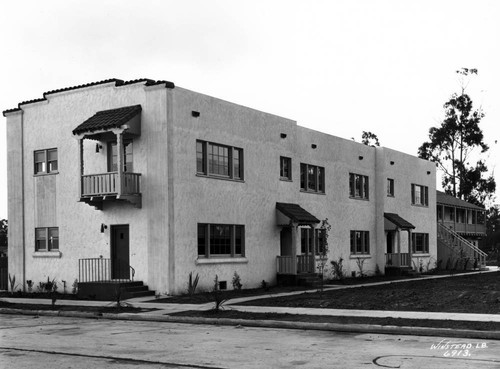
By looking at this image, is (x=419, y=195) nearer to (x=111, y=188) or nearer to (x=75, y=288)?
(x=75, y=288)

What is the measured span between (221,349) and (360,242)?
2744cm

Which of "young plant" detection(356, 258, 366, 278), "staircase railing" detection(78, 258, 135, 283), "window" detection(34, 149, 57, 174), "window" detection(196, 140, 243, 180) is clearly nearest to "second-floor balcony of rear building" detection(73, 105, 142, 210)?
"staircase railing" detection(78, 258, 135, 283)

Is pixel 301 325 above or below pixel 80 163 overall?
below

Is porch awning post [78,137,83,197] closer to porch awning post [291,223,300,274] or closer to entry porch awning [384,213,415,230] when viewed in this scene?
porch awning post [291,223,300,274]

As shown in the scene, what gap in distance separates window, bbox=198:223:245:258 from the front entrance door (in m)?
2.74

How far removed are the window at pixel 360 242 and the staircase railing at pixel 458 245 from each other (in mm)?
11835

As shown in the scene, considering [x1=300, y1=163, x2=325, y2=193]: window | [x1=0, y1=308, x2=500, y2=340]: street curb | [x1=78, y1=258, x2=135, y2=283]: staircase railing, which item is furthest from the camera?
[x1=300, y1=163, x2=325, y2=193]: window

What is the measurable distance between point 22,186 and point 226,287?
9.81 metres

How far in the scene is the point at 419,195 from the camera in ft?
153

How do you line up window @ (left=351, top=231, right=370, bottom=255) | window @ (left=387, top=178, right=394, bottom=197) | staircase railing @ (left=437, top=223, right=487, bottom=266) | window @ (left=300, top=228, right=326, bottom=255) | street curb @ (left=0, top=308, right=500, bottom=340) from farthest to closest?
1. staircase railing @ (left=437, top=223, right=487, bottom=266)
2. window @ (left=387, top=178, right=394, bottom=197)
3. window @ (left=351, top=231, right=370, bottom=255)
4. window @ (left=300, top=228, right=326, bottom=255)
5. street curb @ (left=0, top=308, right=500, bottom=340)

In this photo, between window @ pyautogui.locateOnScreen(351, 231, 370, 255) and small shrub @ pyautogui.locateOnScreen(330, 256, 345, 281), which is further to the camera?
window @ pyautogui.locateOnScreen(351, 231, 370, 255)

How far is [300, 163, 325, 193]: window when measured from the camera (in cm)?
3397

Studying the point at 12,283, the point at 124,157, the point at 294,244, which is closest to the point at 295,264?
the point at 294,244

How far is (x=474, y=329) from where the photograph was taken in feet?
46.6
